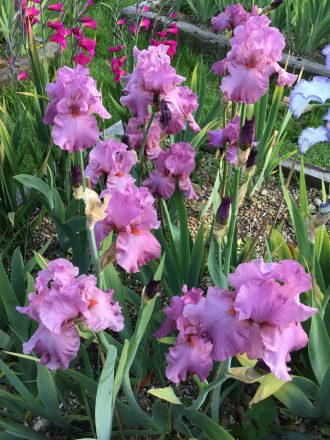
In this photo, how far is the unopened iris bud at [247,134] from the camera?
117 centimetres

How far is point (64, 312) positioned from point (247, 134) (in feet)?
1.89

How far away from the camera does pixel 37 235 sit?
2303mm

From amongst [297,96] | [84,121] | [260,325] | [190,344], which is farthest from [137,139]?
[260,325]

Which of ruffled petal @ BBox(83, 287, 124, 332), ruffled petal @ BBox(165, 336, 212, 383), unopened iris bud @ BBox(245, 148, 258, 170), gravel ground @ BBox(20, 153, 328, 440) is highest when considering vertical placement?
unopened iris bud @ BBox(245, 148, 258, 170)

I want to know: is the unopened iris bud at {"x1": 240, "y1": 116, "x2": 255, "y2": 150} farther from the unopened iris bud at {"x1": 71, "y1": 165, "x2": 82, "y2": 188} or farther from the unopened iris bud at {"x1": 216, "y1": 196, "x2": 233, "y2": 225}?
the unopened iris bud at {"x1": 71, "y1": 165, "x2": 82, "y2": 188}

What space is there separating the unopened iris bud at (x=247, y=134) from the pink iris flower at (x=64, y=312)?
47cm

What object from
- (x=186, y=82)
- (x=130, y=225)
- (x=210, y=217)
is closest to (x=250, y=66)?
(x=130, y=225)

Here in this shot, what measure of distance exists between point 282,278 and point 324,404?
665 mm

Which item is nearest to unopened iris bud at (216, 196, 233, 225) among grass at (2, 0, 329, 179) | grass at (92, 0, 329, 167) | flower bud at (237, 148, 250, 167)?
flower bud at (237, 148, 250, 167)

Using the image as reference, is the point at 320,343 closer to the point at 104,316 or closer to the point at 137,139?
the point at 104,316

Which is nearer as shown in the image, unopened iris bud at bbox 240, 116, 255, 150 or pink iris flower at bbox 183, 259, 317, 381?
pink iris flower at bbox 183, 259, 317, 381

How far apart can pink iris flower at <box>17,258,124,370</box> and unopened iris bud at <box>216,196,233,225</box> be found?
0.31 metres

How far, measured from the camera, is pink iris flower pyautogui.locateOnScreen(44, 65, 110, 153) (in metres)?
1.43

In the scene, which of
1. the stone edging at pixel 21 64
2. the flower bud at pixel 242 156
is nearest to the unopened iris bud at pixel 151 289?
the flower bud at pixel 242 156
